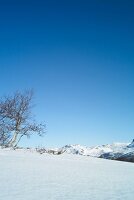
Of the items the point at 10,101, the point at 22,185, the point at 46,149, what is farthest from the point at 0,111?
the point at 22,185

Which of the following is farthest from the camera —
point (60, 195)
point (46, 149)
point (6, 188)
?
point (46, 149)

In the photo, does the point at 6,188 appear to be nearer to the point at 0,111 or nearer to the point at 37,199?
the point at 37,199

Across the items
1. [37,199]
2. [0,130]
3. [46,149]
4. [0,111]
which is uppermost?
[0,111]

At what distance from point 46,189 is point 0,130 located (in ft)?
79.6

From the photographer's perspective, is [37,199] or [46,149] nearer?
[37,199]

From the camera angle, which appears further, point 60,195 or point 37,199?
point 60,195

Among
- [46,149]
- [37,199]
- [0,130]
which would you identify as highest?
[0,130]

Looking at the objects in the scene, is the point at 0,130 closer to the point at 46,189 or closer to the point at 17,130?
the point at 17,130

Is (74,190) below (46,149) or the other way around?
below

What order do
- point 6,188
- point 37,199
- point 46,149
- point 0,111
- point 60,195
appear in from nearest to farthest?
point 37,199 < point 60,195 < point 6,188 < point 46,149 < point 0,111

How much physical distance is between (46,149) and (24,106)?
6515 millimetres

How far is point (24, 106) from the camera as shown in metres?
29.5

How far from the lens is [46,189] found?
588 cm

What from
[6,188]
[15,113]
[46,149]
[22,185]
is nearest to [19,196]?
[6,188]
